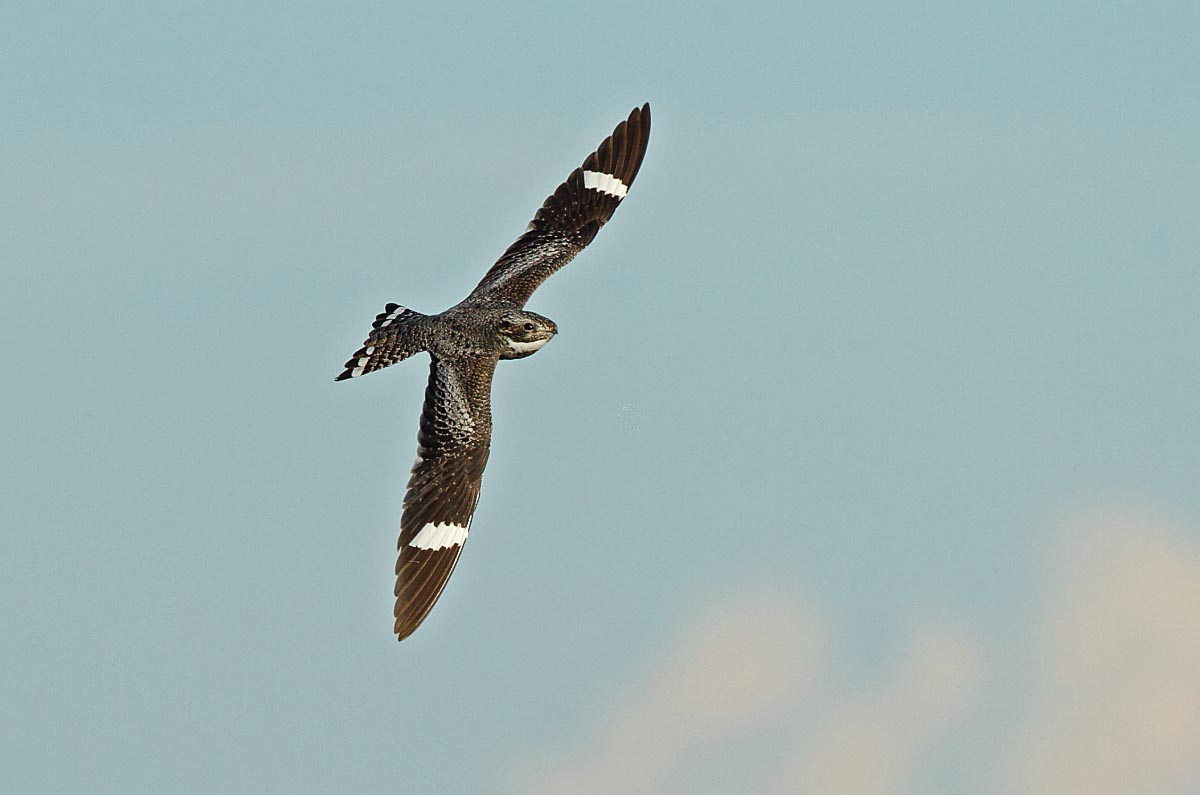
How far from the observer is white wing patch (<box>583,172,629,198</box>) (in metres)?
37.0

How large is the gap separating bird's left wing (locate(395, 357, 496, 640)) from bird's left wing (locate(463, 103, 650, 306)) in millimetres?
3121

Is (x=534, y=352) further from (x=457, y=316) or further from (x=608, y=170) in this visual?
(x=608, y=170)

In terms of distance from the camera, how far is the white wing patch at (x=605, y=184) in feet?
121

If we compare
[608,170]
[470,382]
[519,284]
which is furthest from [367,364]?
[608,170]

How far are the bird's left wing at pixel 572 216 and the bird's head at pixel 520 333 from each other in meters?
2.00

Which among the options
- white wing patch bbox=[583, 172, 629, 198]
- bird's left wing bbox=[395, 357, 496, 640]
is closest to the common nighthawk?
bird's left wing bbox=[395, 357, 496, 640]

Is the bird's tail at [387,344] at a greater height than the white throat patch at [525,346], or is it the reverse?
the white throat patch at [525,346]

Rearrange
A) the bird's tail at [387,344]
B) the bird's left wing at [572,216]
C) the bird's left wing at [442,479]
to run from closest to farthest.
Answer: the bird's left wing at [442,479], the bird's tail at [387,344], the bird's left wing at [572,216]

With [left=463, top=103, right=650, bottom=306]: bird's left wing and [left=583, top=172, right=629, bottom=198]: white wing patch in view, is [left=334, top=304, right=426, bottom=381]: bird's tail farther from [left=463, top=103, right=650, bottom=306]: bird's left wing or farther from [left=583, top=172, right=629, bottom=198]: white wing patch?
[left=583, top=172, right=629, bottom=198]: white wing patch

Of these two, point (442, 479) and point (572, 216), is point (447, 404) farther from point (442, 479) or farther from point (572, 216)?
point (572, 216)

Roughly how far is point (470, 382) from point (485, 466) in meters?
1.25

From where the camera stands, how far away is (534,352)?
105ft

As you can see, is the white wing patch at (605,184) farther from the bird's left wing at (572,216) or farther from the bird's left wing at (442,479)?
the bird's left wing at (442,479)

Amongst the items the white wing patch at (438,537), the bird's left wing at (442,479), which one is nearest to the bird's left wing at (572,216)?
the bird's left wing at (442,479)
